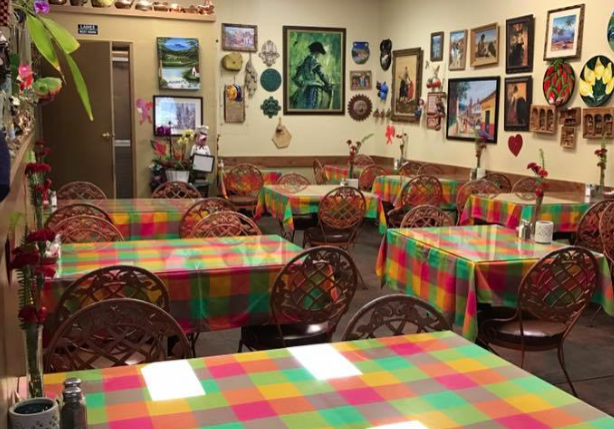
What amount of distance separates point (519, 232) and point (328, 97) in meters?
6.01

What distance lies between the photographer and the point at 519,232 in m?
3.73

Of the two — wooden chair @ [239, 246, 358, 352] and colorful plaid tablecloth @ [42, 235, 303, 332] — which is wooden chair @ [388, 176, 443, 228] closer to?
colorful plaid tablecloth @ [42, 235, 303, 332]

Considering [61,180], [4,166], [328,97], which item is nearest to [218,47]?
[328,97]

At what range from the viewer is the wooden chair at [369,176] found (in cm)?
758

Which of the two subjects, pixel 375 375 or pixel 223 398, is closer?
pixel 223 398

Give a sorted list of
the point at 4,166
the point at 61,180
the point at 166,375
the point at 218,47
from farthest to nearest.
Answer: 1. the point at 218,47
2. the point at 61,180
3. the point at 166,375
4. the point at 4,166

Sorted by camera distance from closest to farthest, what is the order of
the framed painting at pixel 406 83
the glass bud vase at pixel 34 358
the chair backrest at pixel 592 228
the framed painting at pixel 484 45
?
1. the glass bud vase at pixel 34 358
2. the chair backrest at pixel 592 228
3. the framed painting at pixel 484 45
4. the framed painting at pixel 406 83

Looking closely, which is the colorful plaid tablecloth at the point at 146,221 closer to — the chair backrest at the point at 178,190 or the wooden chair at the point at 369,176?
the chair backrest at the point at 178,190

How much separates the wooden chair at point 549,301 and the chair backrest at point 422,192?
3.12m

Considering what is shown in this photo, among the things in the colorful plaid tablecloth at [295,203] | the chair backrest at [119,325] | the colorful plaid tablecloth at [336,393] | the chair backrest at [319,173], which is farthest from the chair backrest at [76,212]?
the chair backrest at [319,173]

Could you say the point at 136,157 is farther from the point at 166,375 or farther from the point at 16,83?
the point at 166,375

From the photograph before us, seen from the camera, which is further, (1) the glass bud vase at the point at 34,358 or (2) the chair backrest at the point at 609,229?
(2) the chair backrest at the point at 609,229

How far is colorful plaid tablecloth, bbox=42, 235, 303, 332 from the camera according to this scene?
284 cm

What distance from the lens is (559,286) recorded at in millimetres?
2982
